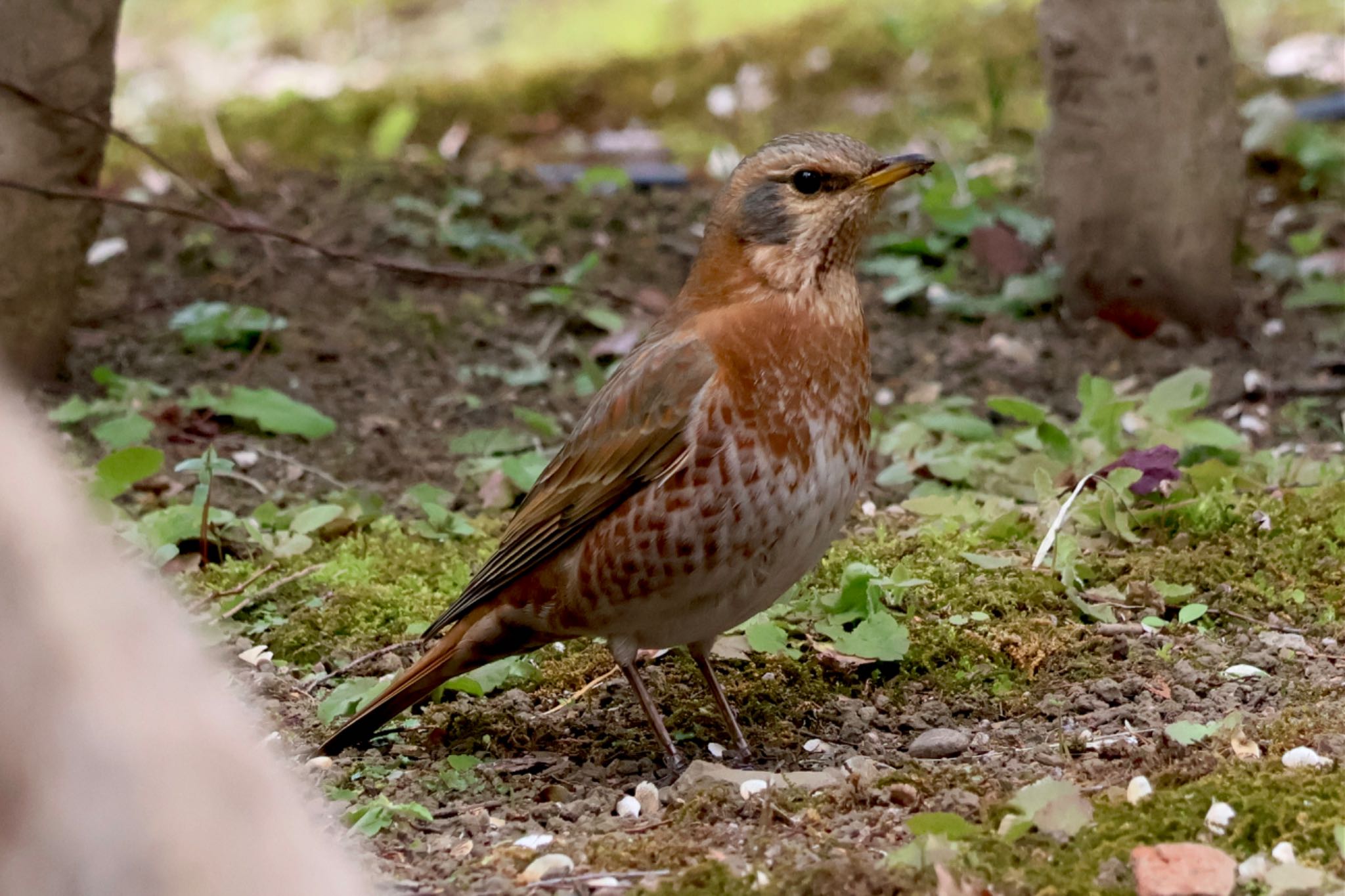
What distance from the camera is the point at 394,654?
4.02 m

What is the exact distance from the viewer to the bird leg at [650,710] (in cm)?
350

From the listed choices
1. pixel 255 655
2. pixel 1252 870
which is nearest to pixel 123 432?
pixel 255 655

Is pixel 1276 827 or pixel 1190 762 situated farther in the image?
pixel 1190 762

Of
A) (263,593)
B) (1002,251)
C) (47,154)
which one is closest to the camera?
(263,593)

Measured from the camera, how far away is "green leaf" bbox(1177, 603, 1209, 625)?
3.83 metres

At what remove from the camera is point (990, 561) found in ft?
13.4

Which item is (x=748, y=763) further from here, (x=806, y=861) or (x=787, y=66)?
(x=787, y=66)

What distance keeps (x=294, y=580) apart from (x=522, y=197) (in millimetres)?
3642

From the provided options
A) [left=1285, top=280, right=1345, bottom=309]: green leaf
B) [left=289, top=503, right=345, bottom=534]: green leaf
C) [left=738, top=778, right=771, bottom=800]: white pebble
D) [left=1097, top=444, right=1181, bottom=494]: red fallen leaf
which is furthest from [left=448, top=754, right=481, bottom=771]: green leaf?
[left=1285, top=280, right=1345, bottom=309]: green leaf

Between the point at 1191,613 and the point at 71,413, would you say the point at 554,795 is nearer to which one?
the point at 1191,613

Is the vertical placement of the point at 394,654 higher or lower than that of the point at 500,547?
lower

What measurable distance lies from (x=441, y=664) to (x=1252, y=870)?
5.94ft

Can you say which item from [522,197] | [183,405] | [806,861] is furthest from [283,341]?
[806,861]

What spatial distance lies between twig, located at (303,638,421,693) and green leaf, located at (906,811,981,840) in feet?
5.62
